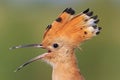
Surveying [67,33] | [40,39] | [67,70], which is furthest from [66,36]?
[40,39]

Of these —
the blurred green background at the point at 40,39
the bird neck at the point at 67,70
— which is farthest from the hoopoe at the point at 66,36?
the blurred green background at the point at 40,39

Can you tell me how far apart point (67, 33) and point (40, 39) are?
8.27 meters

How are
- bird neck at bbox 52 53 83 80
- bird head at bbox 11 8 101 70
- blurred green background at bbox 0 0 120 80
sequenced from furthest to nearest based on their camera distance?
blurred green background at bbox 0 0 120 80, bird head at bbox 11 8 101 70, bird neck at bbox 52 53 83 80

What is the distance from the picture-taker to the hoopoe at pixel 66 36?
711 cm

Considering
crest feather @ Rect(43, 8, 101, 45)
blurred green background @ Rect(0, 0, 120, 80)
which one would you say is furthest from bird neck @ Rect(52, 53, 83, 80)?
blurred green background @ Rect(0, 0, 120, 80)

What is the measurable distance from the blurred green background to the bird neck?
5987 millimetres

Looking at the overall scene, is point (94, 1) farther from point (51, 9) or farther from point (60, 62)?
point (60, 62)

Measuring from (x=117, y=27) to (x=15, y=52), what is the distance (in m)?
4.39

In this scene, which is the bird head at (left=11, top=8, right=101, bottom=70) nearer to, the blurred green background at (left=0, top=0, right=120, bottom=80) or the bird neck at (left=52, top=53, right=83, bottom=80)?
the bird neck at (left=52, top=53, right=83, bottom=80)

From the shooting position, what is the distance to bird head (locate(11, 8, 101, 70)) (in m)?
7.13

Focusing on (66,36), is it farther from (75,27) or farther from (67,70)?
(67,70)

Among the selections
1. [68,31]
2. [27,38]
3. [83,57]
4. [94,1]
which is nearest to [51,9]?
[94,1]

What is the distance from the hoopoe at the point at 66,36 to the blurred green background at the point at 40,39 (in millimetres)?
5932

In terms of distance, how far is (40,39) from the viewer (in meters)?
15.4
